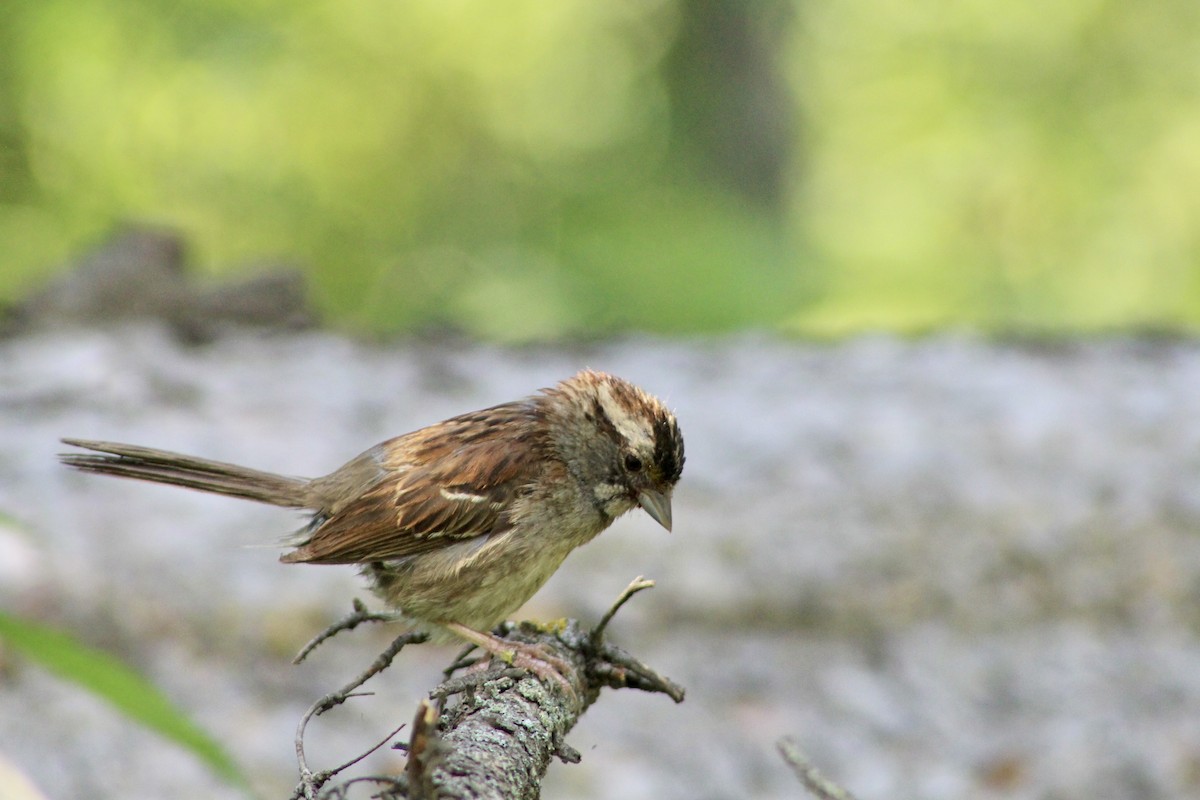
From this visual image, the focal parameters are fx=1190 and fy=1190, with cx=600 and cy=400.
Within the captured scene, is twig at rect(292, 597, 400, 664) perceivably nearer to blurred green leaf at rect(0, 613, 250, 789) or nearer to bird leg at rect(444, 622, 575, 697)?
bird leg at rect(444, 622, 575, 697)

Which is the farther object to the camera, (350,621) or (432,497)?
(432,497)

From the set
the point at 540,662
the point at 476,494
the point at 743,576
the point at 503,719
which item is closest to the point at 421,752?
the point at 503,719

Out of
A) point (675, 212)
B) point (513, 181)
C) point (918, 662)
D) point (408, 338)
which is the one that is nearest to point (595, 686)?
point (918, 662)

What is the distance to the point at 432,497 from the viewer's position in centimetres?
364

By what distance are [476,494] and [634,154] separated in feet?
28.4

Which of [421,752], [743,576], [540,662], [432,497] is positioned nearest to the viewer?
[421,752]

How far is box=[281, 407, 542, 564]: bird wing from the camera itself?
356cm

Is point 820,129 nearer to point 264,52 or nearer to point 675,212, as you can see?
point 675,212

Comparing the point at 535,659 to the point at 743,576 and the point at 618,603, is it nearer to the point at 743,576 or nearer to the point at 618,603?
the point at 618,603

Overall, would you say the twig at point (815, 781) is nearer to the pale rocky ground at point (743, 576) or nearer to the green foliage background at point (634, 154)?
the pale rocky ground at point (743, 576)

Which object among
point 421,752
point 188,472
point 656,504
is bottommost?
point 421,752

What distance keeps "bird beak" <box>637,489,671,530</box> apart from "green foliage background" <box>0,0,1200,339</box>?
4.92 m

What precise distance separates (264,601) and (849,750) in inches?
105

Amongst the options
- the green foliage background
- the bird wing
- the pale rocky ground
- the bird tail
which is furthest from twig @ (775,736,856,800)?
the green foliage background
